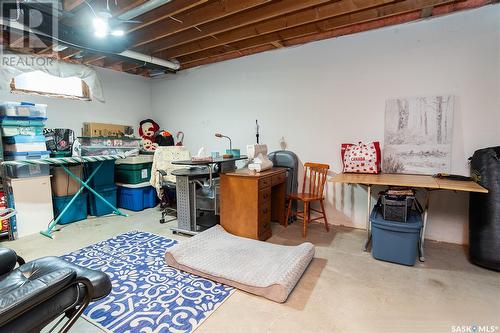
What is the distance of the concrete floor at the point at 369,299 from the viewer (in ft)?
5.62

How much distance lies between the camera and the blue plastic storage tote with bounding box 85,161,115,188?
4117 mm

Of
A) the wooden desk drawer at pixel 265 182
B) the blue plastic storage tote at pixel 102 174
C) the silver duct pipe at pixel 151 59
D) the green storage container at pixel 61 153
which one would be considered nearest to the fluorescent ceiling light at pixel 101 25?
the silver duct pipe at pixel 151 59

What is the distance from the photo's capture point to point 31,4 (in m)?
2.46

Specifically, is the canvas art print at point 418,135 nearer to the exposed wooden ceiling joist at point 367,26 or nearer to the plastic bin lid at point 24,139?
the exposed wooden ceiling joist at point 367,26

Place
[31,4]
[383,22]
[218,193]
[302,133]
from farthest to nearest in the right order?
[302,133], [218,193], [383,22], [31,4]

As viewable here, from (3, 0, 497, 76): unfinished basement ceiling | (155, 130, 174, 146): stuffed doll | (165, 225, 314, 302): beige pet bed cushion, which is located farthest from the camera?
(155, 130, 174, 146): stuffed doll

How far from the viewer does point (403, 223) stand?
2490 mm

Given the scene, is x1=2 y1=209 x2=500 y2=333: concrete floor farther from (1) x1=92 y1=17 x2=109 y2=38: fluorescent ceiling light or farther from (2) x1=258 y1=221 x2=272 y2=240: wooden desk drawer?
(1) x1=92 y1=17 x2=109 y2=38: fluorescent ceiling light

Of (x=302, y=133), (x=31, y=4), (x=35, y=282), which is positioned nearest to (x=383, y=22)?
(x=302, y=133)

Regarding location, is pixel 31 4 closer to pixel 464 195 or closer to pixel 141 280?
pixel 141 280

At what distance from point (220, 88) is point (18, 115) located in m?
2.88

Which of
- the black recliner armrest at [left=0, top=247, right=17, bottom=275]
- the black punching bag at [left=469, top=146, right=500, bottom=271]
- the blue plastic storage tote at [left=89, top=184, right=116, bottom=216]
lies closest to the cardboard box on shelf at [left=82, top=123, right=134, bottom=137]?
the blue plastic storage tote at [left=89, top=184, right=116, bottom=216]

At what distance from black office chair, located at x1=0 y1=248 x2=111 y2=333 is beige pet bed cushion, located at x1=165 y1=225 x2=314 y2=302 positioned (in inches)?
38.8

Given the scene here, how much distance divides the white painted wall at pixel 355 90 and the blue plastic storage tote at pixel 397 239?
2.99 ft
